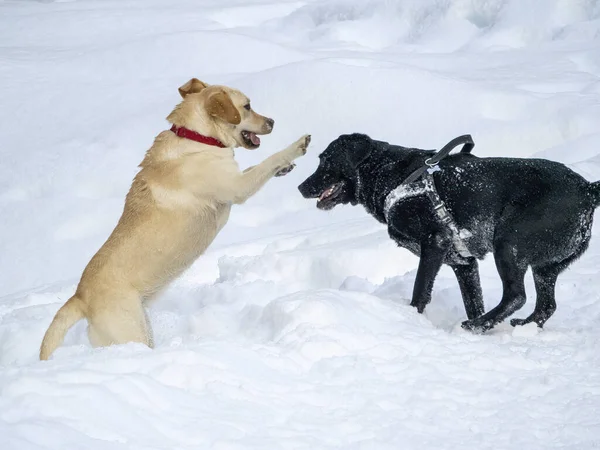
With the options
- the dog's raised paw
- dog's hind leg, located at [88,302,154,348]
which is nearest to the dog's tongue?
the dog's raised paw

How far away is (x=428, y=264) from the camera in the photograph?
4.73 m

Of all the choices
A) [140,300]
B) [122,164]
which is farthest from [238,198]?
[122,164]

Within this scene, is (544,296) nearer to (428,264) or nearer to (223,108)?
(428,264)

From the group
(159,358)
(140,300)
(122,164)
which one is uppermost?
(159,358)

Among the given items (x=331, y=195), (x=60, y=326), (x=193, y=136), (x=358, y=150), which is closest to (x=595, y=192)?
(x=358, y=150)

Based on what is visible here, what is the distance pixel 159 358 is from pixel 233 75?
8.80 m

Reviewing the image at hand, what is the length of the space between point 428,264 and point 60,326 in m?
2.31

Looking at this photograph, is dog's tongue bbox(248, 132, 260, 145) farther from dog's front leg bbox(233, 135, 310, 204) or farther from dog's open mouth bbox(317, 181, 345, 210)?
dog's open mouth bbox(317, 181, 345, 210)

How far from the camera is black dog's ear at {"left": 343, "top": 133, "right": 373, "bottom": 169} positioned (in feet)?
16.8

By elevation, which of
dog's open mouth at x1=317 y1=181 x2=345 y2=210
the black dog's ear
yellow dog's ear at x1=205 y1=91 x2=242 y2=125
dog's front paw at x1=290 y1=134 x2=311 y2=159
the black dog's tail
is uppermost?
yellow dog's ear at x1=205 y1=91 x2=242 y2=125

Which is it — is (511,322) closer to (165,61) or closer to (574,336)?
(574,336)

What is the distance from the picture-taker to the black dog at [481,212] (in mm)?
4395

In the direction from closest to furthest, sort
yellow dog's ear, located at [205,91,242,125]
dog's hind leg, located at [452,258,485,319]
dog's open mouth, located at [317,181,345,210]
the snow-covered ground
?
the snow-covered ground, yellow dog's ear, located at [205,91,242,125], dog's hind leg, located at [452,258,485,319], dog's open mouth, located at [317,181,345,210]

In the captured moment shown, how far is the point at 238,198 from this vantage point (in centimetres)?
476
